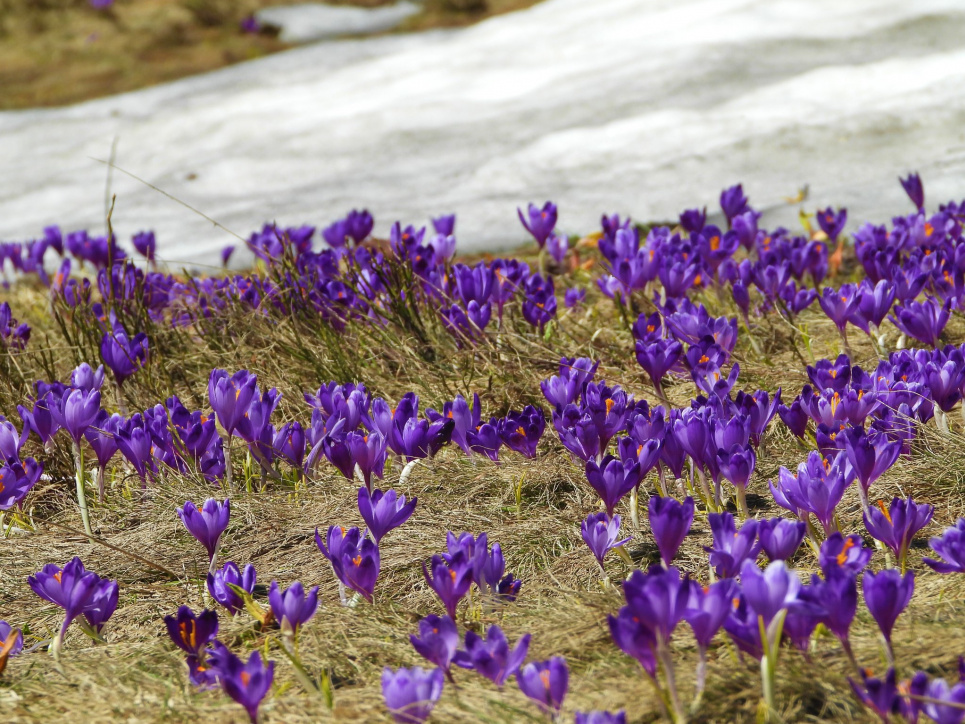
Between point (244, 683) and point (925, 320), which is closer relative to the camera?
point (244, 683)

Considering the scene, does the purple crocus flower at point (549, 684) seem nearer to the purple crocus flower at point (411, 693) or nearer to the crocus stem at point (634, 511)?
the purple crocus flower at point (411, 693)

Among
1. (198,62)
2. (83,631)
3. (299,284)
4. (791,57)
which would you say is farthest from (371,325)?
(198,62)

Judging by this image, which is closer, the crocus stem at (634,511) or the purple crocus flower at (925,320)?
the crocus stem at (634,511)

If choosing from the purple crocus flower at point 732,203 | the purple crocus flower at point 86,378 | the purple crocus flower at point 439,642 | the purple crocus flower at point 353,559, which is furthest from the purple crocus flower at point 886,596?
the purple crocus flower at point 732,203

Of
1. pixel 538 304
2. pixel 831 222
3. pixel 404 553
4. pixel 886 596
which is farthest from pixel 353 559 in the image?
pixel 831 222

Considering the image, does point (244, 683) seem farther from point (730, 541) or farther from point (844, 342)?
point (844, 342)
